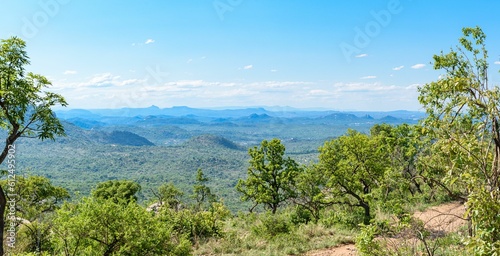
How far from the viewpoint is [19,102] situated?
8672mm

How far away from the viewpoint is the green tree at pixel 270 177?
3002cm

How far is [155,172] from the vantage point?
18275cm

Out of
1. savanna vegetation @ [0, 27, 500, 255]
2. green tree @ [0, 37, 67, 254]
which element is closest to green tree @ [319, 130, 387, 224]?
savanna vegetation @ [0, 27, 500, 255]

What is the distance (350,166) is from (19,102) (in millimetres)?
18160

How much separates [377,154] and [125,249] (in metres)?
17.1

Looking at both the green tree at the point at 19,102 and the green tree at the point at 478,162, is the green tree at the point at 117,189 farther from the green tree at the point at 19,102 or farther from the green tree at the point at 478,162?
the green tree at the point at 478,162

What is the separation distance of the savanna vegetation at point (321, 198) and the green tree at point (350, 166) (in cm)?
7

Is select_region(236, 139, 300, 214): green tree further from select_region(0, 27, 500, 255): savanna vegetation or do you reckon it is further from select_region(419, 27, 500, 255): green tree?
select_region(419, 27, 500, 255): green tree

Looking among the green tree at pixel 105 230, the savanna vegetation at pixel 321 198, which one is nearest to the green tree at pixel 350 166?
the savanna vegetation at pixel 321 198

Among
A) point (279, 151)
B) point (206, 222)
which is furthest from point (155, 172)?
point (206, 222)

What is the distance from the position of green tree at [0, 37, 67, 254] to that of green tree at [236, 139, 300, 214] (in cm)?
2240

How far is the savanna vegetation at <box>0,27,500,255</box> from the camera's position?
445 centimetres

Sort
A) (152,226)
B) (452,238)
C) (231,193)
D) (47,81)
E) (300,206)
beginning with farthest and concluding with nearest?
(231,193) → (300,206) → (452,238) → (152,226) → (47,81)

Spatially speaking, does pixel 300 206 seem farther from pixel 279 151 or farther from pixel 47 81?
pixel 47 81
